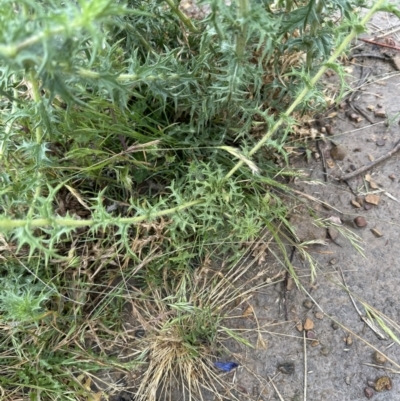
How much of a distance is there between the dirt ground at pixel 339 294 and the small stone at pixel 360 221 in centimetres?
1

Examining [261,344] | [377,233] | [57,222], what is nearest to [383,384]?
[261,344]

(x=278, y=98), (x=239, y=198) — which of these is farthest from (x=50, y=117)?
(x=278, y=98)

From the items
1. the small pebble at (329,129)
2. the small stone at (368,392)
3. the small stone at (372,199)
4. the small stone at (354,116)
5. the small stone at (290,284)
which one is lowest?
the small stone at (368,392)

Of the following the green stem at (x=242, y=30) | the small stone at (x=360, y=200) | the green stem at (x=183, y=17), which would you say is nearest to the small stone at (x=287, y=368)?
the small stone at (x=360, y=200)

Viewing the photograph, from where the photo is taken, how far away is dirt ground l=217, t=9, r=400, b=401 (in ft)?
5.74

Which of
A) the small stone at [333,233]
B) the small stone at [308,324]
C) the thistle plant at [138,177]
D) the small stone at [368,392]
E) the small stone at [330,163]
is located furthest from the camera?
the small stone at [330,163]

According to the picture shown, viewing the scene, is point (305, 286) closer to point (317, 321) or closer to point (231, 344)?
point (317, 321)

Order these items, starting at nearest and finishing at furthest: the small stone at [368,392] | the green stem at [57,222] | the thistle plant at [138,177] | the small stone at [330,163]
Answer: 1. the green stem at [57,222]
2. the thistle plant at [138,177]
3. the small stone at [368,392]
4. the small stone at [330,163]

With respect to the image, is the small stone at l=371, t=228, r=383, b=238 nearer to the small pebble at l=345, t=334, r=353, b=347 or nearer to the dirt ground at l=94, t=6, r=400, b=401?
the dirt ground at l=94, t=6, r=400, b=401

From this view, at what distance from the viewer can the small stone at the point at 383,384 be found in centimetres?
171

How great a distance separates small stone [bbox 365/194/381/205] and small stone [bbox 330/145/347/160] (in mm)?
196

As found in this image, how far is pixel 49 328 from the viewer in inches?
69.5

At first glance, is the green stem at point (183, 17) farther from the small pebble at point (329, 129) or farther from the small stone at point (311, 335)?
the small stone at point (311, 335)

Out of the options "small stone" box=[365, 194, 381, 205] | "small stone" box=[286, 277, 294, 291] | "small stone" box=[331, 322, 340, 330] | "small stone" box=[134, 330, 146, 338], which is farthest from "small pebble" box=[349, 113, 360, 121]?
"small stone" box=[134, 330, 146, 338]
